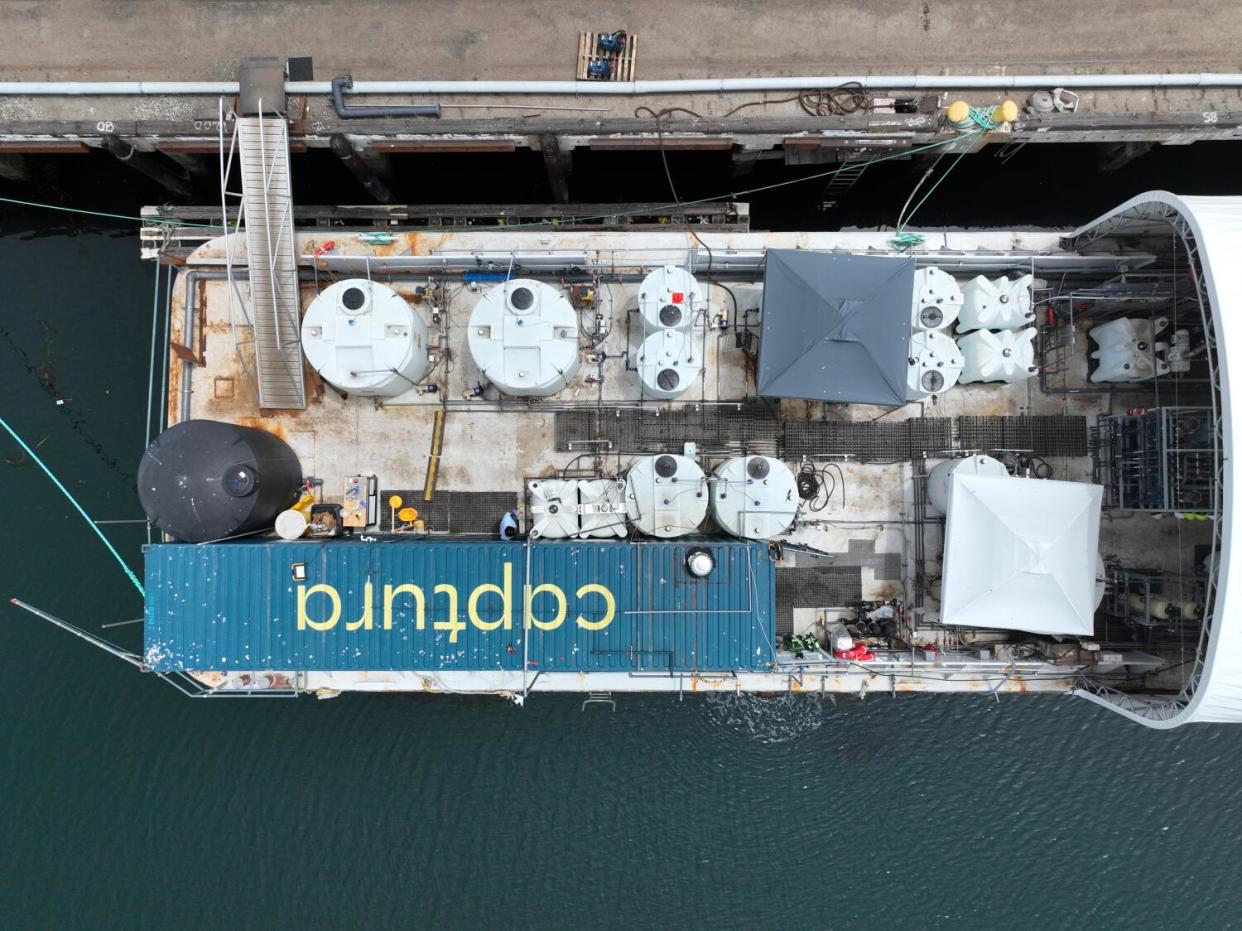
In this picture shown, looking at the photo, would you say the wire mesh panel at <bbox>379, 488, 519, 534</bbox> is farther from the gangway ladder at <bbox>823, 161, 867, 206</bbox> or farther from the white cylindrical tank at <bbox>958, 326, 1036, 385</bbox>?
the gangway ladder at <bbox>823, 161, 867, 206</bbox>

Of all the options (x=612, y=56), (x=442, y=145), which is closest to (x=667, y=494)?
(x=442, y=145)

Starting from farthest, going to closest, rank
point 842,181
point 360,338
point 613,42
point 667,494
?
1. point 842,181
2. point 613,42
3. point 667,494
4. point 360,338

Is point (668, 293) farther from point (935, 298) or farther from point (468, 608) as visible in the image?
point (468, 608)

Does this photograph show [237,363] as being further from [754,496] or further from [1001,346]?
[1001,346]

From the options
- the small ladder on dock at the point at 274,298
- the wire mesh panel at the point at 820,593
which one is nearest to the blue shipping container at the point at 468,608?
the wire mesh panel at the point at 820,593

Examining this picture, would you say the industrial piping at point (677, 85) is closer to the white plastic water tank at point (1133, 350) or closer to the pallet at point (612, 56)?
the pallet at point (612, 56)

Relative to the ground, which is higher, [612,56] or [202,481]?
[612,56]

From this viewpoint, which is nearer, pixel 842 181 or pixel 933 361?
pixel 933 361
